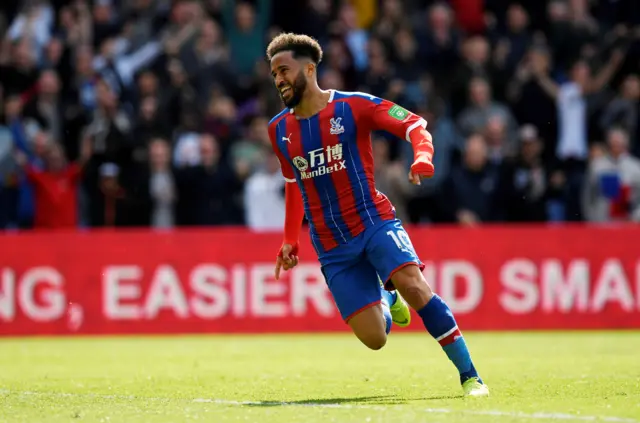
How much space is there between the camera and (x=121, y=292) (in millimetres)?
16359

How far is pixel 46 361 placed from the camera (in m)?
12.8

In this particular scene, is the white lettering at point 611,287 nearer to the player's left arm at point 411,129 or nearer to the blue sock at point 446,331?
the blue sock at point 446,331

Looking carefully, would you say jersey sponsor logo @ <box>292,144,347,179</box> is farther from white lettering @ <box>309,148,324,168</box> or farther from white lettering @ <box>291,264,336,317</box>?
white lettering @ <box>291,264,336,317</box>

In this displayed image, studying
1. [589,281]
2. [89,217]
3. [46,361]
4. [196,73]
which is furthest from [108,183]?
[589,281]

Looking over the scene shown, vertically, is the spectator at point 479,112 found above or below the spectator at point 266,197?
above

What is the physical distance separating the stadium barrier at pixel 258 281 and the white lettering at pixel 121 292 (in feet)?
0.04

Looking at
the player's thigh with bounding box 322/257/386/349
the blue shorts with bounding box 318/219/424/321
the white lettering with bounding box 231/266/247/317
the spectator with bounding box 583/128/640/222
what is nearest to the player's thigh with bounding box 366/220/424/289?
the blue shorts with bounding box 318/219/424/321

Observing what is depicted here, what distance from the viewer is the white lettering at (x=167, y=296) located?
16.3m

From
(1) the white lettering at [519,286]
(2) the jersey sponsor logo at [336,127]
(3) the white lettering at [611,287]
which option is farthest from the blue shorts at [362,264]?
(3) the white lettering at [611,287]

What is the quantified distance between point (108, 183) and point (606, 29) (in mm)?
8573

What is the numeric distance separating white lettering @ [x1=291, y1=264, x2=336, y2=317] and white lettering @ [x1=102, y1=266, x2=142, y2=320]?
1990 mm

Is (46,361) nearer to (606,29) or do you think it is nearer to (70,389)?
(70,389)

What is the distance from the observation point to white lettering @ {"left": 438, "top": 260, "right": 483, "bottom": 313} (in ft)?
54.3

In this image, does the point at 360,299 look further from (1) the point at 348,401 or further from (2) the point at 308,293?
(2) the point at 308,293
